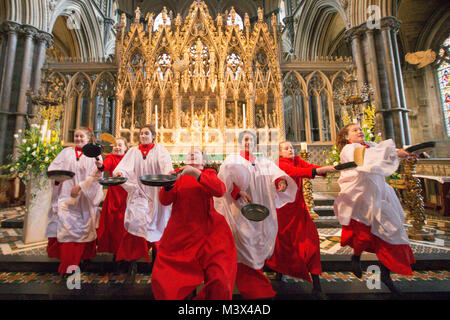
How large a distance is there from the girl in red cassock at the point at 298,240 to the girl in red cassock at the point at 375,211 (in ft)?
1.38

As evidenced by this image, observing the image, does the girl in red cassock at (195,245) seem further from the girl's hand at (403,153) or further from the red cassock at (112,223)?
the girl's hand at (403,153)

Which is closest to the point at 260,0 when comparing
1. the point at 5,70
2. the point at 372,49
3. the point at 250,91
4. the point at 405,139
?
the point at 372,49

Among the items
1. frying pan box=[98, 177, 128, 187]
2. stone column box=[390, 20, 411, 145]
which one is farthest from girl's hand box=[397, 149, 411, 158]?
stone column box=[390, 20, 411, 145]

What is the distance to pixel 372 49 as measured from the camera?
739cm

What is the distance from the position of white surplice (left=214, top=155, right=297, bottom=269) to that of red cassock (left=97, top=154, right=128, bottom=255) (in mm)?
1267

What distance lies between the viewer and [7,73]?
7.30 m

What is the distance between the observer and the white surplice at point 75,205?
2.27 m

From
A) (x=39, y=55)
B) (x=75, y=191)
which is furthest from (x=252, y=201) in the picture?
(x=39, y=55)

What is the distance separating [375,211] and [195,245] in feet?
5.75

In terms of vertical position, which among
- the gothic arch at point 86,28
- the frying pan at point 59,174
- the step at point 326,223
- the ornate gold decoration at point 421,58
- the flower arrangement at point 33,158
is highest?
the gothic arch at point 86,28

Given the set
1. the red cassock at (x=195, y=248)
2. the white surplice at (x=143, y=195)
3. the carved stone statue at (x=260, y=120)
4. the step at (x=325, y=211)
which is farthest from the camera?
the carved stone statue at (x=260, y=120)

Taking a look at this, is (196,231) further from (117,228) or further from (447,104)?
(447,104)

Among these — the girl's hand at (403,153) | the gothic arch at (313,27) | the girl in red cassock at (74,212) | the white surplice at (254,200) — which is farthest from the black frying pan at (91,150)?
the gothic arch at (313,27)

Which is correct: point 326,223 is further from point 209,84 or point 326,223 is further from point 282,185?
point 209,84
